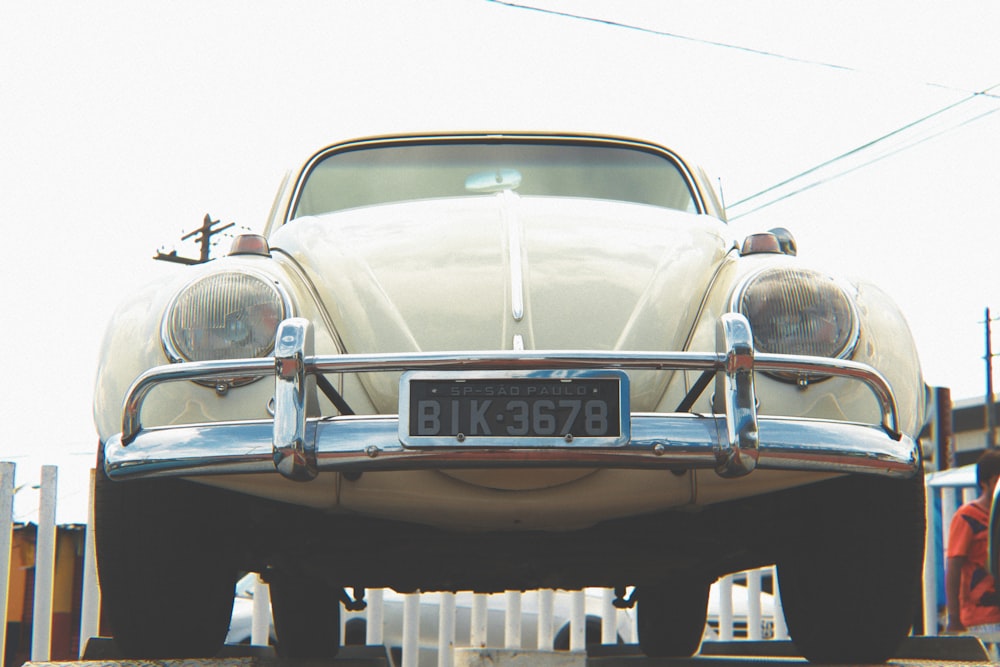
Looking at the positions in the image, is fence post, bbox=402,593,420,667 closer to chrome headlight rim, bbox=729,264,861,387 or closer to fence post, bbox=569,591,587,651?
fence post, bbox=569,591,587,651

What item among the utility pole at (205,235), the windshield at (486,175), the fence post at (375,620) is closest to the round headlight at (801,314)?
the windshield at (486,175)

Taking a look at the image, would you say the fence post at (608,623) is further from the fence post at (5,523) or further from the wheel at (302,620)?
the fence post at (5,523)

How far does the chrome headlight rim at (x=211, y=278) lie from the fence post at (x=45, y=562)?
7.90ft

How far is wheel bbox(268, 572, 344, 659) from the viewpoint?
4.62 meters

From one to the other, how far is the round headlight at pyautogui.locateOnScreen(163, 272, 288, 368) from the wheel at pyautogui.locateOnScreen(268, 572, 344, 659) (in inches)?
88.8

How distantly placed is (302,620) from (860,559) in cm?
266

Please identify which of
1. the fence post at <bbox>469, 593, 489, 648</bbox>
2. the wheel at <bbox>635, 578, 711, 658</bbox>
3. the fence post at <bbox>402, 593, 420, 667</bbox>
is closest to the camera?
the wheel at <bbox>635, 578, 711, 658</bbox>

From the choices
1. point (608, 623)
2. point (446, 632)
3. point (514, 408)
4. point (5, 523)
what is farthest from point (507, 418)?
point (608, 623)

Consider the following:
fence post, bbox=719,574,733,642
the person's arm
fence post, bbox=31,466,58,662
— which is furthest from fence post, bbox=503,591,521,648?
fence post, bbox=31,466,58,662

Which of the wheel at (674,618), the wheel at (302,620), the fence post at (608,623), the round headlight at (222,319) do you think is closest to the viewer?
the round headlight at (222,319)

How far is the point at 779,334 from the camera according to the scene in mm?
2604

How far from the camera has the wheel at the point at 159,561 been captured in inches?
108

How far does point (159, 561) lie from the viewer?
277 cm

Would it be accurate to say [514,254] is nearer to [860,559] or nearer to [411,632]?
[860,559]
